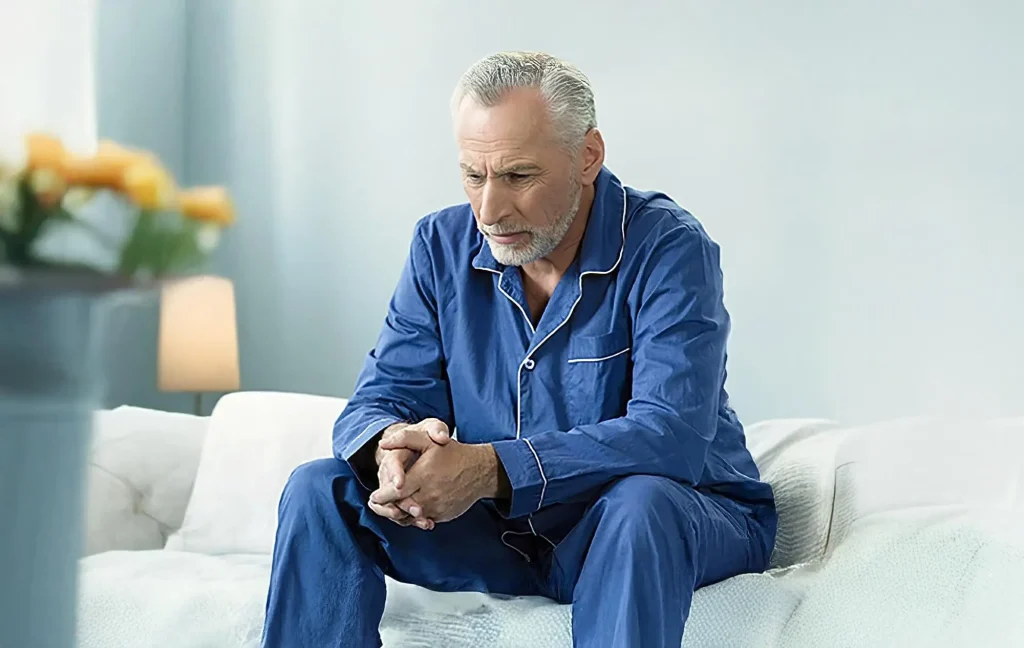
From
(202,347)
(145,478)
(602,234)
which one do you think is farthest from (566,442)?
(202,347)

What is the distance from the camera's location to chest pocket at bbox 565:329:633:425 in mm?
1678

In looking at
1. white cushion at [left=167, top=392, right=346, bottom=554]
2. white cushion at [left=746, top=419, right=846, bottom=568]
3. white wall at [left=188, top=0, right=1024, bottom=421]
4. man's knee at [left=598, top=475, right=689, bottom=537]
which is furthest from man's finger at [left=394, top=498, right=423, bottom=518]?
white wall at [left=188, top=0, right=1024, bottom=421]

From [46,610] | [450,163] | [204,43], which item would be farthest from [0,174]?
[204,43]

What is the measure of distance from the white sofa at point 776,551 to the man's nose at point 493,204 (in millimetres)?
533

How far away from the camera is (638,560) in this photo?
1.37 m

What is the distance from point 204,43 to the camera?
3.45 meters

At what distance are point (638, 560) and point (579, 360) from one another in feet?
1.28

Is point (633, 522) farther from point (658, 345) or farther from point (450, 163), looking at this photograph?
point (450, 163)

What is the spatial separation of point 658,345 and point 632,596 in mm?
392

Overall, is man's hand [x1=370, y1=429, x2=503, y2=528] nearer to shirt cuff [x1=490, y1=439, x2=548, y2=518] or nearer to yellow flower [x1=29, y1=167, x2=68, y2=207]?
shirt cuff [x1=490, y1=439, x2=548, y2=518]

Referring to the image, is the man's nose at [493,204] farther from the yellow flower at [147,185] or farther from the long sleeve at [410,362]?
the yellow flower at [147,185]

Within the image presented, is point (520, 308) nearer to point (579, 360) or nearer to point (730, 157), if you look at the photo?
point (579, 360)

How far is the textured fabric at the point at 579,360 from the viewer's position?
60.1 inches

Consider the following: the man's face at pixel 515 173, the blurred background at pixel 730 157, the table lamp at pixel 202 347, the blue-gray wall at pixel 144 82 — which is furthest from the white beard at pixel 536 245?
the blue-gray wall at pixel 144 82
